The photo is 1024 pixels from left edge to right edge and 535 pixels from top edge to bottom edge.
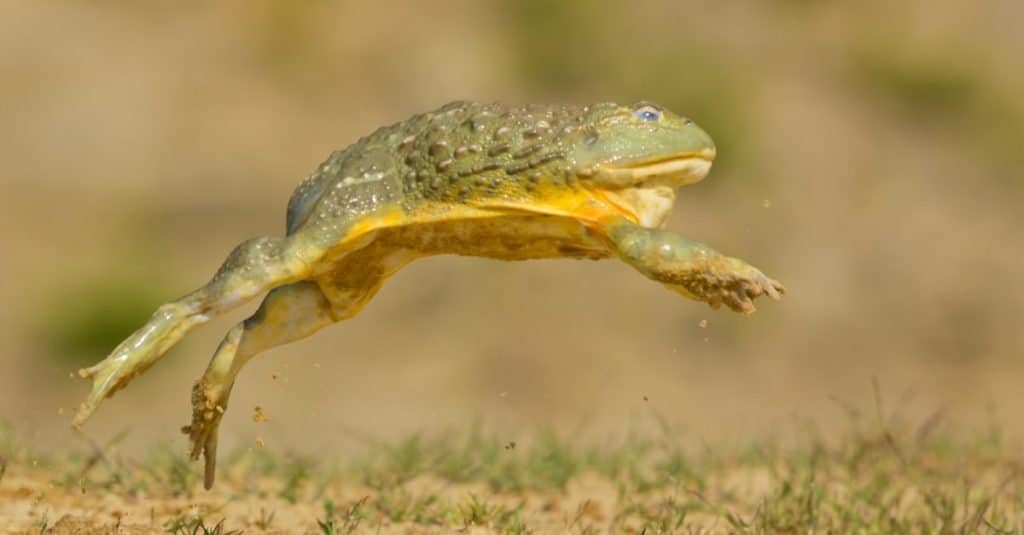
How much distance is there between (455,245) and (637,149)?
2.18 feet

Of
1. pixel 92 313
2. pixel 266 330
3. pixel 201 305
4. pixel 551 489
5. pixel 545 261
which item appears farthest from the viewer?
pixel 545 261

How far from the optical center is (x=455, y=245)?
5359 mm

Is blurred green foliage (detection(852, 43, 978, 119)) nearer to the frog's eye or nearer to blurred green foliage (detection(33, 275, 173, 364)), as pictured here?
blurred green foliage (detection(33, 275, 173, 364))

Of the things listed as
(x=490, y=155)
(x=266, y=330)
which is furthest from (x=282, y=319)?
(x=490, y=155)

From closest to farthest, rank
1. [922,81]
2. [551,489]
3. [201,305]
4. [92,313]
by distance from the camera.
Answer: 1. [201,305]
2. [551,489]
3. [92,313]
4. [922,81]

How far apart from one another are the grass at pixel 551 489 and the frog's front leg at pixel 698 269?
2.86 ft

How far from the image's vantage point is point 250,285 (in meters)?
5.21

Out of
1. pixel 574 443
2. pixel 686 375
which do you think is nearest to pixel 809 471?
pixel 574 443

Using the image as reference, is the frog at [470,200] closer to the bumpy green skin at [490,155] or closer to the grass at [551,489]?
the bumpy green skin at [490,155]

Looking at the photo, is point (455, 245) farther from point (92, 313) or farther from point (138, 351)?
point (92, 313)

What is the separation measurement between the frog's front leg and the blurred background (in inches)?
328

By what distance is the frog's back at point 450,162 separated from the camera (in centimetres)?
516

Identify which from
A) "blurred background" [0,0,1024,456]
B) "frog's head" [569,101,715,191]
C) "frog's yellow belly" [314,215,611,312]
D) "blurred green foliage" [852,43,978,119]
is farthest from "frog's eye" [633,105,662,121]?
"blurred green foliage" [852,43,978,119]

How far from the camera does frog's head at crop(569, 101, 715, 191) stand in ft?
16.9
